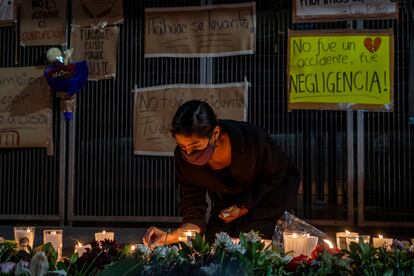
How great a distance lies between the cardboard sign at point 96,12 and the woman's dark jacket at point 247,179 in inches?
119

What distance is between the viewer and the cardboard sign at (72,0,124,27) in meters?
5.90

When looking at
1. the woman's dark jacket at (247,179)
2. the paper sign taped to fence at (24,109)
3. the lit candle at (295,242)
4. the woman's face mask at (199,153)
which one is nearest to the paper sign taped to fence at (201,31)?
the paper sign taped to fence at (24,109)

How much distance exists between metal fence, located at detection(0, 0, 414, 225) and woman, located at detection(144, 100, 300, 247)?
2194 mm

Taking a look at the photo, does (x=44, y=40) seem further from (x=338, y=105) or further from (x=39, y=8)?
(x=338, y=105)

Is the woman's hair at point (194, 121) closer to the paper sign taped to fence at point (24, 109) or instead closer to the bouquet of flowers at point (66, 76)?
the bouquet of flowers at point (66, 76)

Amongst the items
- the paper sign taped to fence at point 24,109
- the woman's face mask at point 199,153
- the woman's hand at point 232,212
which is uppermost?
the paper sign taped to fence at point 24,109

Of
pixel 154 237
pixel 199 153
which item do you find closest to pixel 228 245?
pixel 154 237

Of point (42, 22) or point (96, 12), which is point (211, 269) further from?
point (42, 22)

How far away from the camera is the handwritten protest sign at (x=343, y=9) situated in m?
5.33

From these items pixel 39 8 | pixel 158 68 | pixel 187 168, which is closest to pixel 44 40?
pixel 39 8

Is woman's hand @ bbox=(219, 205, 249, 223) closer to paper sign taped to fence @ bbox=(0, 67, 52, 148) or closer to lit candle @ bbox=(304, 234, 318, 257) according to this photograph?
lit candle @ bbox=(304, 234, 318, 257)

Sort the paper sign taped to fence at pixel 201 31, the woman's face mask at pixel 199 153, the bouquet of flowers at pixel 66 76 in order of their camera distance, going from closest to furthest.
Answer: the woman's face mask at pixel 199 153
the paper sign taped to fence at pixel 201 31
the bouquet of flowers at pixel 66 76

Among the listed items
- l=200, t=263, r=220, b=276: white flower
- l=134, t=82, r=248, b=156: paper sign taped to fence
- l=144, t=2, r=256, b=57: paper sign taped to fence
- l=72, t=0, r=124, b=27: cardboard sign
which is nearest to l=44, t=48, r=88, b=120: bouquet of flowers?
l=72, t=0, r=124, b=27: cardboard sign

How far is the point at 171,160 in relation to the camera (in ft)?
19.1
